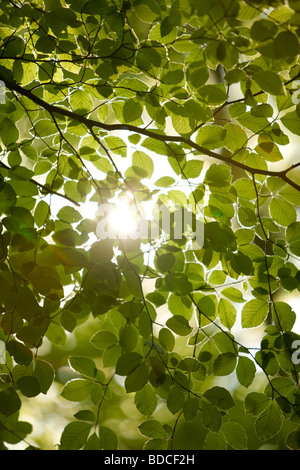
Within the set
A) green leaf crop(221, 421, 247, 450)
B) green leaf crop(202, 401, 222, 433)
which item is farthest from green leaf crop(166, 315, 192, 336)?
green leaf crop(221, 421, 247, 450)

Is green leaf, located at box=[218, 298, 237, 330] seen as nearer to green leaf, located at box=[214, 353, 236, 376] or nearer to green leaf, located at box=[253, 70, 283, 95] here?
green leaf, located at box=[214, 353, 236, 376]

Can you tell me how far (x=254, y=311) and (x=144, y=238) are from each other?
0.49 meters

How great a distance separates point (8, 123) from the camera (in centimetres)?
147

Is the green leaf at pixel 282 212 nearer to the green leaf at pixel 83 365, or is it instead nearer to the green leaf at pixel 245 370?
the green leaf at pixel 245 370

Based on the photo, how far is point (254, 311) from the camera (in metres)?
1.49

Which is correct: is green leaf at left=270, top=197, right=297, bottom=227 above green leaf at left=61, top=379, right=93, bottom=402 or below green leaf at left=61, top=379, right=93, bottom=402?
above

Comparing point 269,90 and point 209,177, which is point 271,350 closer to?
point 209,177

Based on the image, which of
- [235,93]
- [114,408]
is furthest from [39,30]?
[114,408]

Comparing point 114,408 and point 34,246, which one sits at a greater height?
point 114,408

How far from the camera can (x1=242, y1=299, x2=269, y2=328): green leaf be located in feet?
4.84

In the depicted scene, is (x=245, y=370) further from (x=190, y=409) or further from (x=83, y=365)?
(x=83, y=365)

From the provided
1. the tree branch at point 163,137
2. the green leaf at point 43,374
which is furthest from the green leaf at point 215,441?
the tree branch at point 163,137

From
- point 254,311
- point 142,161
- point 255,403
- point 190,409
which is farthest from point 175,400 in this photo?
point 142,161

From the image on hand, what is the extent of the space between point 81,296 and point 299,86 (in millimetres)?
1034
